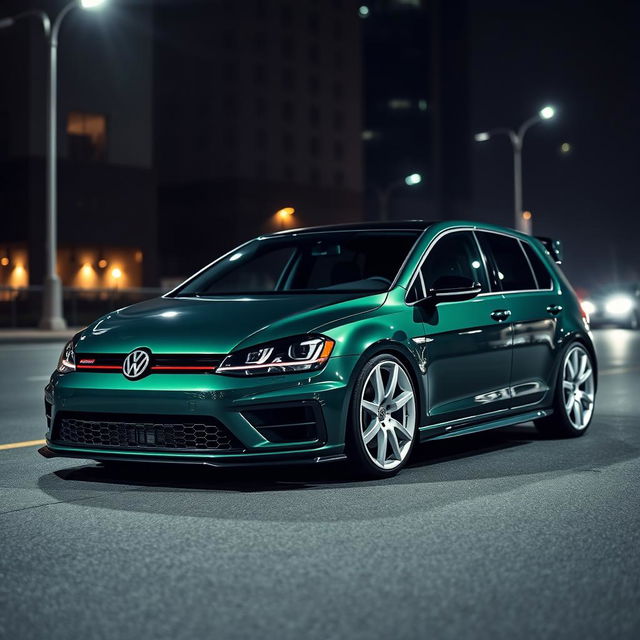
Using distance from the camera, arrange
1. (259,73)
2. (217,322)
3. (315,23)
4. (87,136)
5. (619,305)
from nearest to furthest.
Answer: (217,322) → (619,305) → (87,136) → (259,73) → (315,23)

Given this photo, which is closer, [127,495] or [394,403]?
[127,495]

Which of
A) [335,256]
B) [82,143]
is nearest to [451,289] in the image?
[335,256]

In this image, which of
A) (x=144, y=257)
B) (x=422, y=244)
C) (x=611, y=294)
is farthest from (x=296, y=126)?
(x=422, y=244)

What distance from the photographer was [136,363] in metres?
6.69

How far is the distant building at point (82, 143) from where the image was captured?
52781 mm

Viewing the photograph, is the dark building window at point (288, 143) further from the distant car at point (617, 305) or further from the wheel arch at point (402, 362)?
the wheel arch at point (402, 362)

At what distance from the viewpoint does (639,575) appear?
479cm

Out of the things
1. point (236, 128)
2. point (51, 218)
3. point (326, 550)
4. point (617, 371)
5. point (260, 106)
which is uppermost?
point (260, 106)

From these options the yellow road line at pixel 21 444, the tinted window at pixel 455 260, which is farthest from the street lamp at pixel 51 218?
the tinted window at pixel 455 260

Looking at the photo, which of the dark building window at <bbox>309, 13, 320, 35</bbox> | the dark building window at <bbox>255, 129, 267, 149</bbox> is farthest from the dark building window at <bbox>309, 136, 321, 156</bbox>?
the dark building window at <bbox>309, 13, 320, 35</bbox>

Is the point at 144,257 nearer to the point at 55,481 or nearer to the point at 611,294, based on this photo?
the point at 611,294

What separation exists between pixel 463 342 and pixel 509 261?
1.32m

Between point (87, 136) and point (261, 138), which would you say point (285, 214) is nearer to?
point (87, 136)

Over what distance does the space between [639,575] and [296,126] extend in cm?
9322
